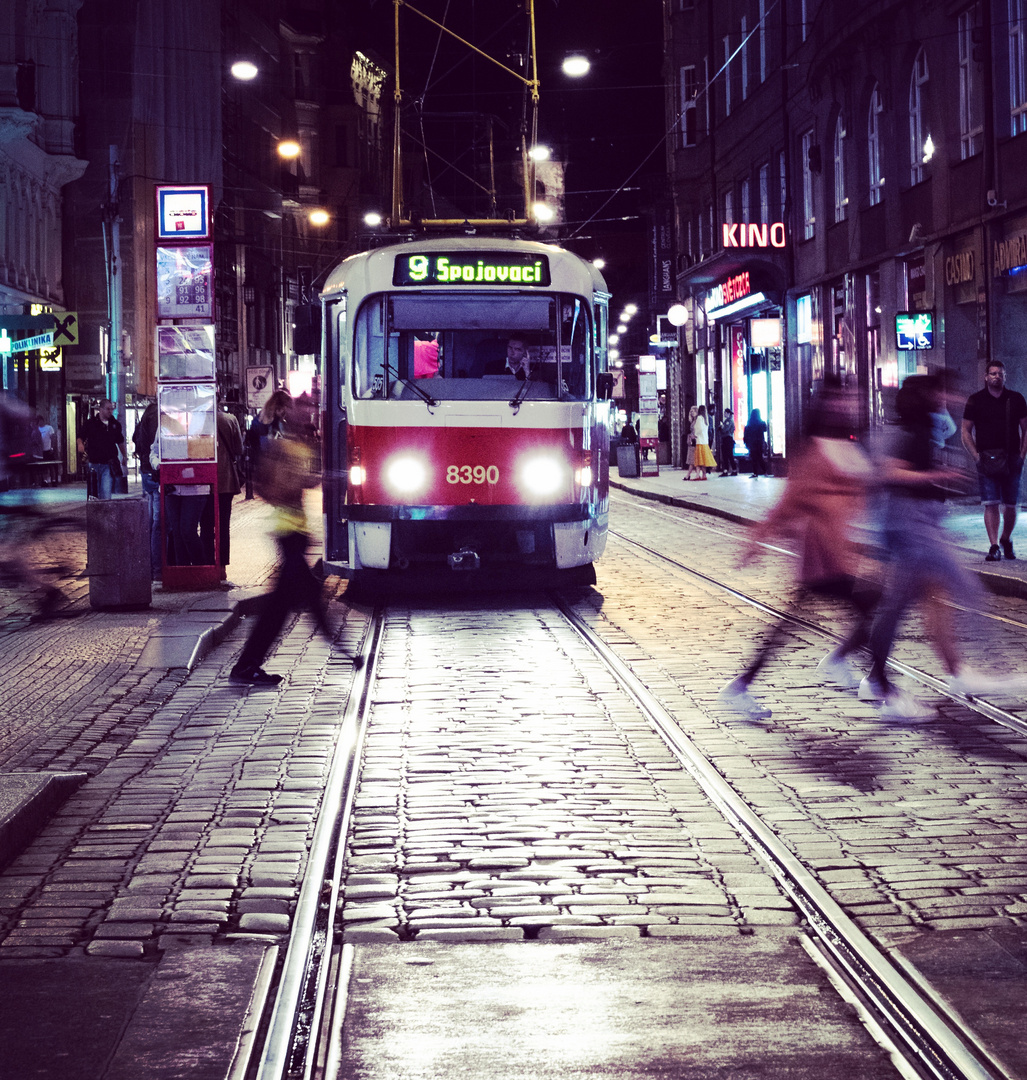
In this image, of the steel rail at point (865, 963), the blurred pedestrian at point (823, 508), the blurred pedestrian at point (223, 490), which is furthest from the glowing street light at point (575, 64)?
the steel rail at point (865, 963)

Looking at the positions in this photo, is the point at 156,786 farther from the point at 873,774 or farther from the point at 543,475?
the point at 543,475

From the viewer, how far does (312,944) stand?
16.6 feet

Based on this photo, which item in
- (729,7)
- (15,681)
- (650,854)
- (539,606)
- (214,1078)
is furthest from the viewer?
(729,7)

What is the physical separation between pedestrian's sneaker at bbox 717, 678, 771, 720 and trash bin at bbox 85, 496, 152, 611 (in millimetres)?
6421

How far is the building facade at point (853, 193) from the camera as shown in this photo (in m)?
24.7

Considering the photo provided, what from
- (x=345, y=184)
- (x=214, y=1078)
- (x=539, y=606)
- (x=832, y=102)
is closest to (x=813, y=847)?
(x=214, y=1078)

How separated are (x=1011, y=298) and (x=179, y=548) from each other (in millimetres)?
13607

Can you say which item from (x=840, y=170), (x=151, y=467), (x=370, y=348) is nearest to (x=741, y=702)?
(x=370, y=348)

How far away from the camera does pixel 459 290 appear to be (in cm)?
1522

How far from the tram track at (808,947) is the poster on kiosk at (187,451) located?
29.9ft

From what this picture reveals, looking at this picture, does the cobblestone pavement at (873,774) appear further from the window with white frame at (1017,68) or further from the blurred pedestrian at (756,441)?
the blurred pedestrian at (756,441)

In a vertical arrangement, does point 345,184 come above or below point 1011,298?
above

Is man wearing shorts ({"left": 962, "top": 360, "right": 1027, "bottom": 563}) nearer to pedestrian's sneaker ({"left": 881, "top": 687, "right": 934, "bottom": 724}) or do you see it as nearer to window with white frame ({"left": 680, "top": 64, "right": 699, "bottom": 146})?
pedestrian's sneaker ({"left": 881, "top": 687, "right": 934, "bottom": 724})

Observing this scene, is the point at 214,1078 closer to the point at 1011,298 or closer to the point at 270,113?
the point at 1011,298
